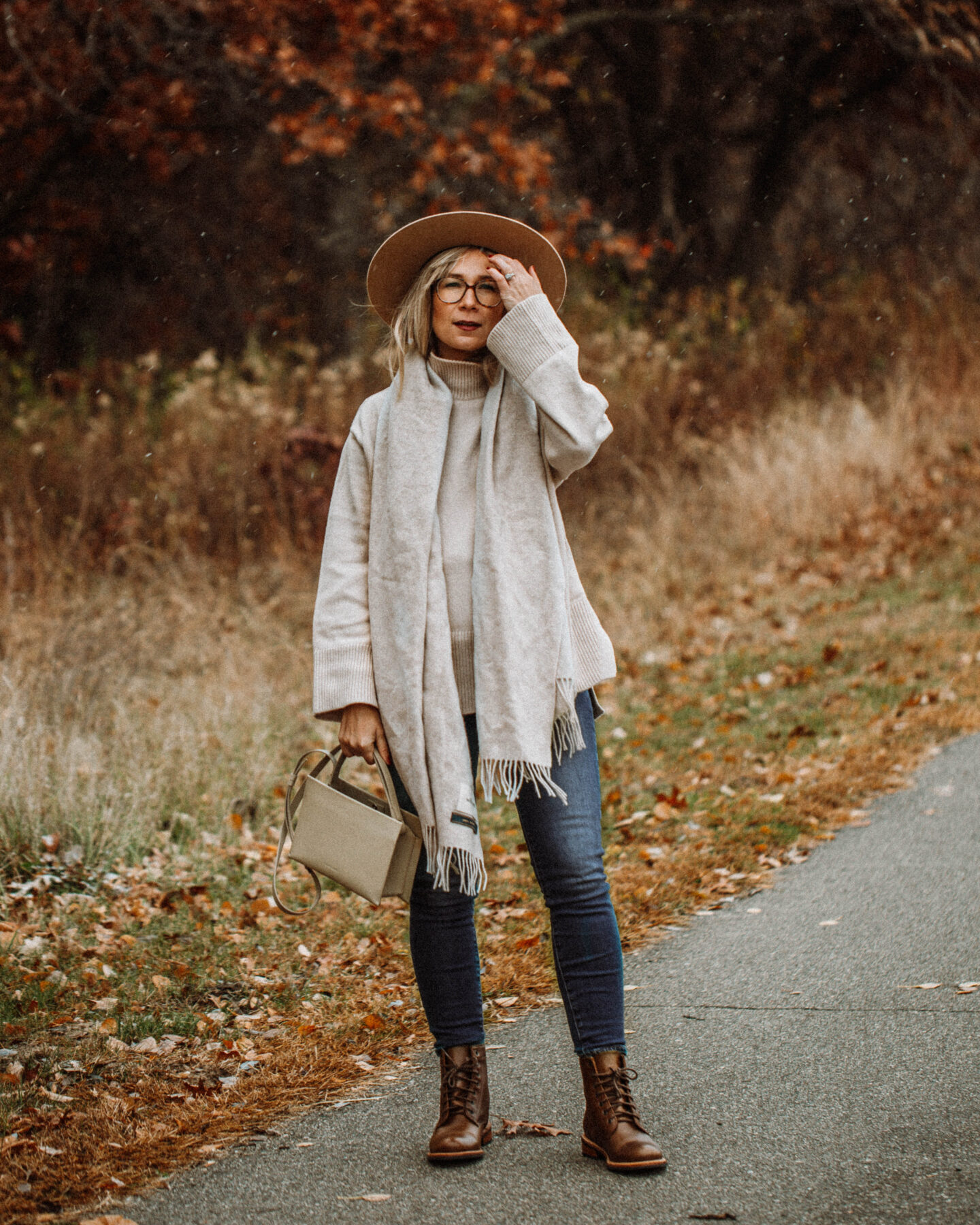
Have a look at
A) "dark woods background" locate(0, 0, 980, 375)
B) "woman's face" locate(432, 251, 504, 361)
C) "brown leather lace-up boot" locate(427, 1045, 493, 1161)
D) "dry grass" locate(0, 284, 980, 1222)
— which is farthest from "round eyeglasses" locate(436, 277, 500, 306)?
"dark woods background" locate(0, 0, 980, 375)

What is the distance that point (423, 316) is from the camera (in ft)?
10.0

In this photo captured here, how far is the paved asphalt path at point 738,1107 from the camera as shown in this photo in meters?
2.64

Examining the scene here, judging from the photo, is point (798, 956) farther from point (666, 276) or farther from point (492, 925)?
point (666, 276)

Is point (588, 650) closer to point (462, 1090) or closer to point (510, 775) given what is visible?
Answer: point (510, 775)

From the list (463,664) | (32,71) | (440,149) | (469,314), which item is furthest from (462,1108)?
(440,149)

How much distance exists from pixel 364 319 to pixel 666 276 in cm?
385

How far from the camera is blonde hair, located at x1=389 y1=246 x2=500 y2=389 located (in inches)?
119

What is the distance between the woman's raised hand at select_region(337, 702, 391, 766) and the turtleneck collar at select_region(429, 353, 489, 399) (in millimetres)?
760

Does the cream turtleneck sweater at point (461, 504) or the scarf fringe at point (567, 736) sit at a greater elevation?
the cream turtleneck sweater at point (461, 504)

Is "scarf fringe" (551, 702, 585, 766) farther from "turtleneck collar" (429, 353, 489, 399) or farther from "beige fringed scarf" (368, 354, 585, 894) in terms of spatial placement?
"turtleneck collar" (429, 353, 489, 399)

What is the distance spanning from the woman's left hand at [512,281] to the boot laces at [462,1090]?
173cm

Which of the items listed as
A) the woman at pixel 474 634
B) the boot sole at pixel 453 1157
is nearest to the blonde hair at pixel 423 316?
the woman at pixel 474 634

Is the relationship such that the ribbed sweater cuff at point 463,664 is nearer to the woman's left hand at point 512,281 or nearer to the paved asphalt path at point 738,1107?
the woman's left hand at point 512,281

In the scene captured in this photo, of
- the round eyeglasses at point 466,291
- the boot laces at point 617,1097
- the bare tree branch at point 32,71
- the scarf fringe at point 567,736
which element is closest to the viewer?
the boot laces at point 617,1097
